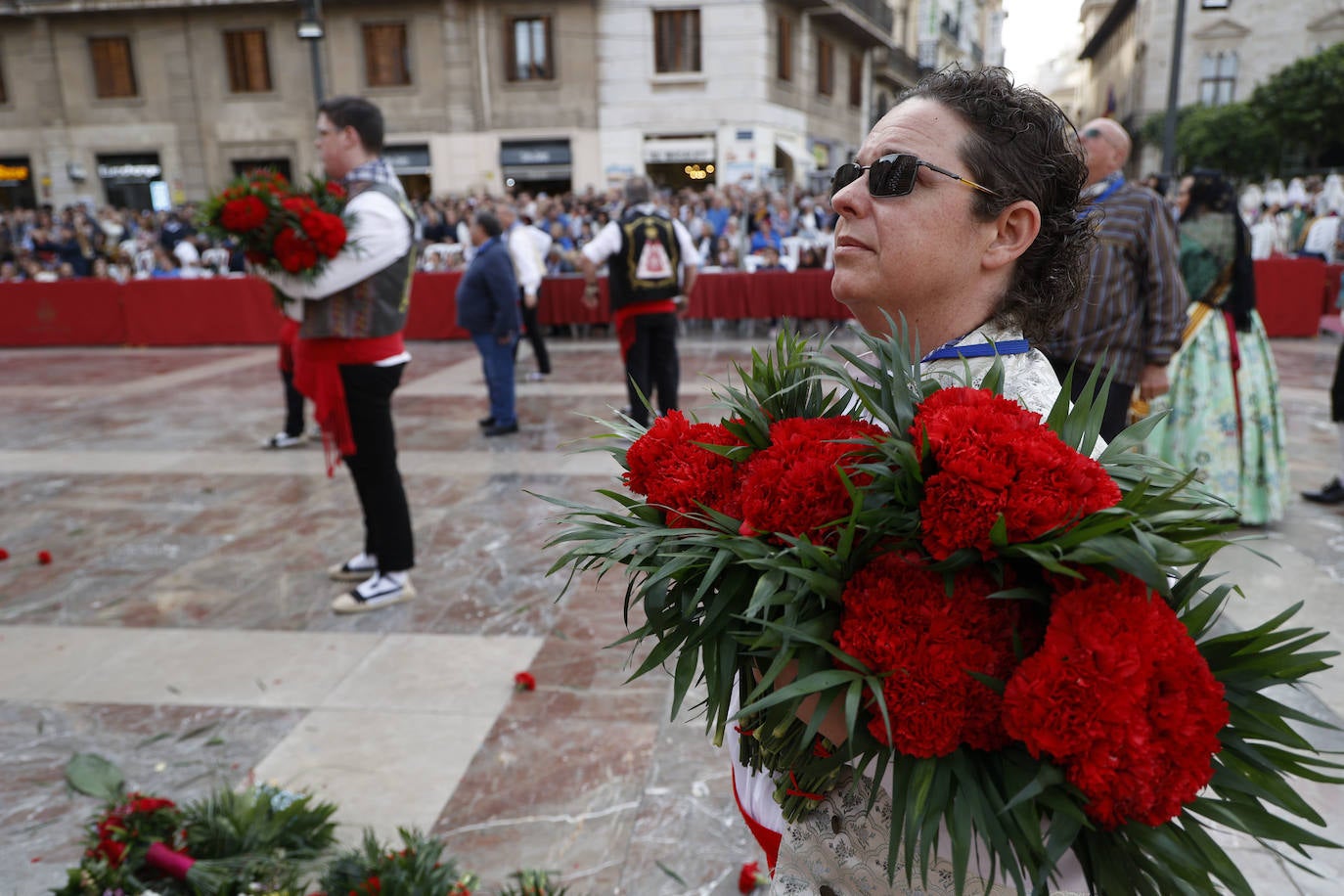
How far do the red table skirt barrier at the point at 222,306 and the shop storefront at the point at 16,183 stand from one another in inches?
660

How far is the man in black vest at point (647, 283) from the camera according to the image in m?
6.46

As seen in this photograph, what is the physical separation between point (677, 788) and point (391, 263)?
7.84 feet

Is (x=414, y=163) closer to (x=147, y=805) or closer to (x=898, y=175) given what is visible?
(x=147, y=805)

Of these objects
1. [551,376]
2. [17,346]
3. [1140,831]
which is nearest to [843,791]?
[1140,831]

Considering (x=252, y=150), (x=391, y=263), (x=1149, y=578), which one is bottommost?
(x=1149, y=578)

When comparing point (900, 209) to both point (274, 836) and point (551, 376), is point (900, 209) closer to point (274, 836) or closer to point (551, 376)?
point (274, 836)

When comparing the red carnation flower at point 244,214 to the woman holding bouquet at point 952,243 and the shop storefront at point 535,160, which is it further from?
the shop storefront at point 535,160

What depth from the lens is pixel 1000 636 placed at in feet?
3.47

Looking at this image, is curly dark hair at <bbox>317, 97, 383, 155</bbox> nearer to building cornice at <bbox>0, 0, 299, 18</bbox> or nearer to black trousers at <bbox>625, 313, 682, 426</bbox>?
black trousers at <bbox>625, 313, 682, 426</bbox>

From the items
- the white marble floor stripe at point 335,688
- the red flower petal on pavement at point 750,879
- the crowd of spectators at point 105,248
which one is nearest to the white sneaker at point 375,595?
the white marble floor stripe at point 335,688

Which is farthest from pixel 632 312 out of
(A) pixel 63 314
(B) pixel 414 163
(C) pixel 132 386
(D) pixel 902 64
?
(D) pixel 902 64

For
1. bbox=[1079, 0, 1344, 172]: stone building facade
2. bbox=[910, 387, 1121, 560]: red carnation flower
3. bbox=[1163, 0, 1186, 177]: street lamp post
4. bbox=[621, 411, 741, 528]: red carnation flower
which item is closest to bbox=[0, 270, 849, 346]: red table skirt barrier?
bbox=[1163, 0, 1186, 177]: street lamp post

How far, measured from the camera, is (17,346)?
540 inches

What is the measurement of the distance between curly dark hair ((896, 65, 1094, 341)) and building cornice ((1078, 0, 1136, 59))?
62.3m
